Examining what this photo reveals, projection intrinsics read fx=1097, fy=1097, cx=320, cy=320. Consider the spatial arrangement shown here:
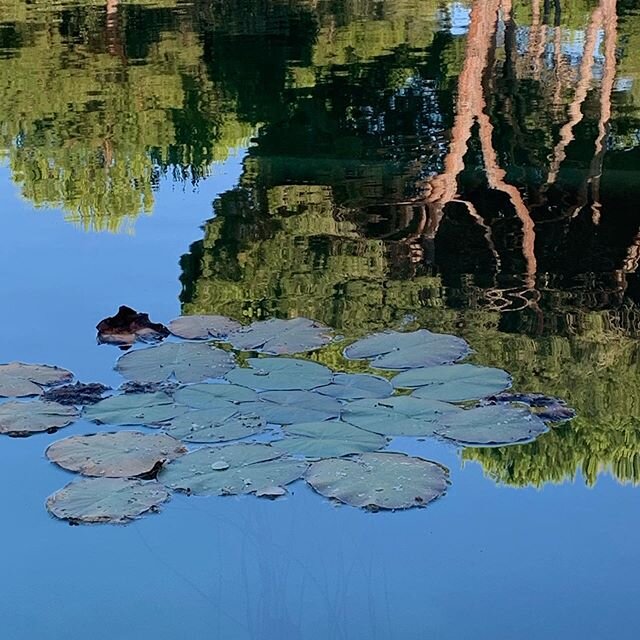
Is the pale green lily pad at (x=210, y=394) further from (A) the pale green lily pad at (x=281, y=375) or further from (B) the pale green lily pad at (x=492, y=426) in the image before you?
(B) the pale green lily pad at (x=492, y=426)

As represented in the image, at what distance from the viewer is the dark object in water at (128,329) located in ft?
11.4

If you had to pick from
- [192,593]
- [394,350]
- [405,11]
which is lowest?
[192,593]

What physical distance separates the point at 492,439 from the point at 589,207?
8.08 ft

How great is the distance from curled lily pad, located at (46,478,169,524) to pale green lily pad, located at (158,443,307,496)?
0.06 meters

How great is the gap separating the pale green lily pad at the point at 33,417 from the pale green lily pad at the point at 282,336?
605 millimetres

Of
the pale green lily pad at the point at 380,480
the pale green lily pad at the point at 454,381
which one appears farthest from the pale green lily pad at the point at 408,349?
the pale green lily pad at the point at 380,480

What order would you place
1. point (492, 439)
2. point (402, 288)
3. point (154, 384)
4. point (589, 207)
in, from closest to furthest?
point (492, 439)
point (154, 384)
point (402, 288)
point (589, 207)

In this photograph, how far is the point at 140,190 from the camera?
5.62 m

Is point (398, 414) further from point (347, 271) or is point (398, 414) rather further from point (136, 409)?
point (347, 271)

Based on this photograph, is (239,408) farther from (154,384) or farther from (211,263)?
(211,263)

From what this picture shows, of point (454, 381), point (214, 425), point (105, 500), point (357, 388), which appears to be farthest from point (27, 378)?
point (454, 381)

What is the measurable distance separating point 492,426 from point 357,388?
40 cm

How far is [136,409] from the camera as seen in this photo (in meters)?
2.87

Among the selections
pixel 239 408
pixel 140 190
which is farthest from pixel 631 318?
pixel 140 190
